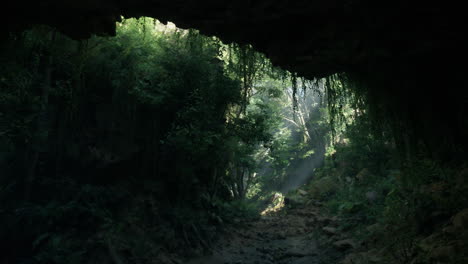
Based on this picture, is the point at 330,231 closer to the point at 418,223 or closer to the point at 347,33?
the point at 418,223

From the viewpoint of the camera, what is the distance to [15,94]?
6215 mm

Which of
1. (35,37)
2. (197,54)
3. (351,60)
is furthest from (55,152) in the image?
(351,60)

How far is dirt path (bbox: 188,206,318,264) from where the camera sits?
290 inches

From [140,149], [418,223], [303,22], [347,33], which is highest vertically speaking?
[303,22]

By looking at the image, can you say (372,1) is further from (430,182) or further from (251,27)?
(430,182)

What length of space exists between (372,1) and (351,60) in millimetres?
1198

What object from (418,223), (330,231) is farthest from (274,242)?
(418,223)

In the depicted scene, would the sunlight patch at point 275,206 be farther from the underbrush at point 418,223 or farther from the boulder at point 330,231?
the underbrush at point 418,223

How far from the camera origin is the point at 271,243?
29.6ft

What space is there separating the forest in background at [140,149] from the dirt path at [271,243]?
67cm

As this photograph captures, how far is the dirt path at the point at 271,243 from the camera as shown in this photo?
7.37m

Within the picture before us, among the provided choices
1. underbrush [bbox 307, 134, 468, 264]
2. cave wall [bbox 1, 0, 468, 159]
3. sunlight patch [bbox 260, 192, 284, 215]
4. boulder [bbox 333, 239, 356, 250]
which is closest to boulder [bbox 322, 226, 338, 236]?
underbrush [bbox 307, 134, 468, 264]

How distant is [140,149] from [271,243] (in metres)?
5.58

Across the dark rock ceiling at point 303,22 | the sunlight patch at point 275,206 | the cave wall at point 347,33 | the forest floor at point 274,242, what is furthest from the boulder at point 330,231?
the sunlight patch at point 275,206
